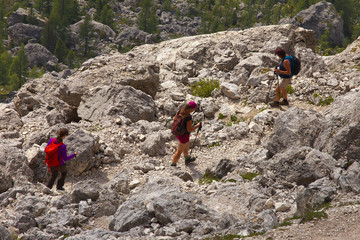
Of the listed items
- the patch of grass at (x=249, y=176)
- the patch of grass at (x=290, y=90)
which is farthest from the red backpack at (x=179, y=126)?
the patch of grass at (x=290, y=90)

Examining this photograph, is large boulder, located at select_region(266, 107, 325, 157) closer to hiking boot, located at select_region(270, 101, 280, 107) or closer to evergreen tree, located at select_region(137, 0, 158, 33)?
hiking boot, located at select_region(270, 101, 280, 107)

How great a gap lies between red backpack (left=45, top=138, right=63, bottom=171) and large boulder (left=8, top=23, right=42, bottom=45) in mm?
111249

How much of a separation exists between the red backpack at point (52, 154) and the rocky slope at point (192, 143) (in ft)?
2.38

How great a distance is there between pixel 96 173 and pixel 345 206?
8.45 m

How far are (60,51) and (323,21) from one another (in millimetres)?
77794

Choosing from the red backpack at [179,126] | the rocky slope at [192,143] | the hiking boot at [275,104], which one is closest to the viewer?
the rocky slope at [192,143]

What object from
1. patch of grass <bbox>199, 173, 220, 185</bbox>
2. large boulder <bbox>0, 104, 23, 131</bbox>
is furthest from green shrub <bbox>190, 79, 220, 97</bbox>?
large boulder <bbox>0, 104, 23, 131</bbox>

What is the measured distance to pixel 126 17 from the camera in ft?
438

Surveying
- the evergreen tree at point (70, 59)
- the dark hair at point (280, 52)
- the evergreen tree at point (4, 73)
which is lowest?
the evergreen tree at point (4, 73)

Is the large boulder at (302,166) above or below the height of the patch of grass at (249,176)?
above

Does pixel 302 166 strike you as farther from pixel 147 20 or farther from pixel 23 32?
pixel 147 20

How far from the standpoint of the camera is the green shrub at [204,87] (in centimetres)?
1842

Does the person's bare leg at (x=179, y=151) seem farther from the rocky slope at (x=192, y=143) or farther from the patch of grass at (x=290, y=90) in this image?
the patch of grass at (x=290, y=90)

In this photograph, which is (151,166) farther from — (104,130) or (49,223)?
(49,223)
